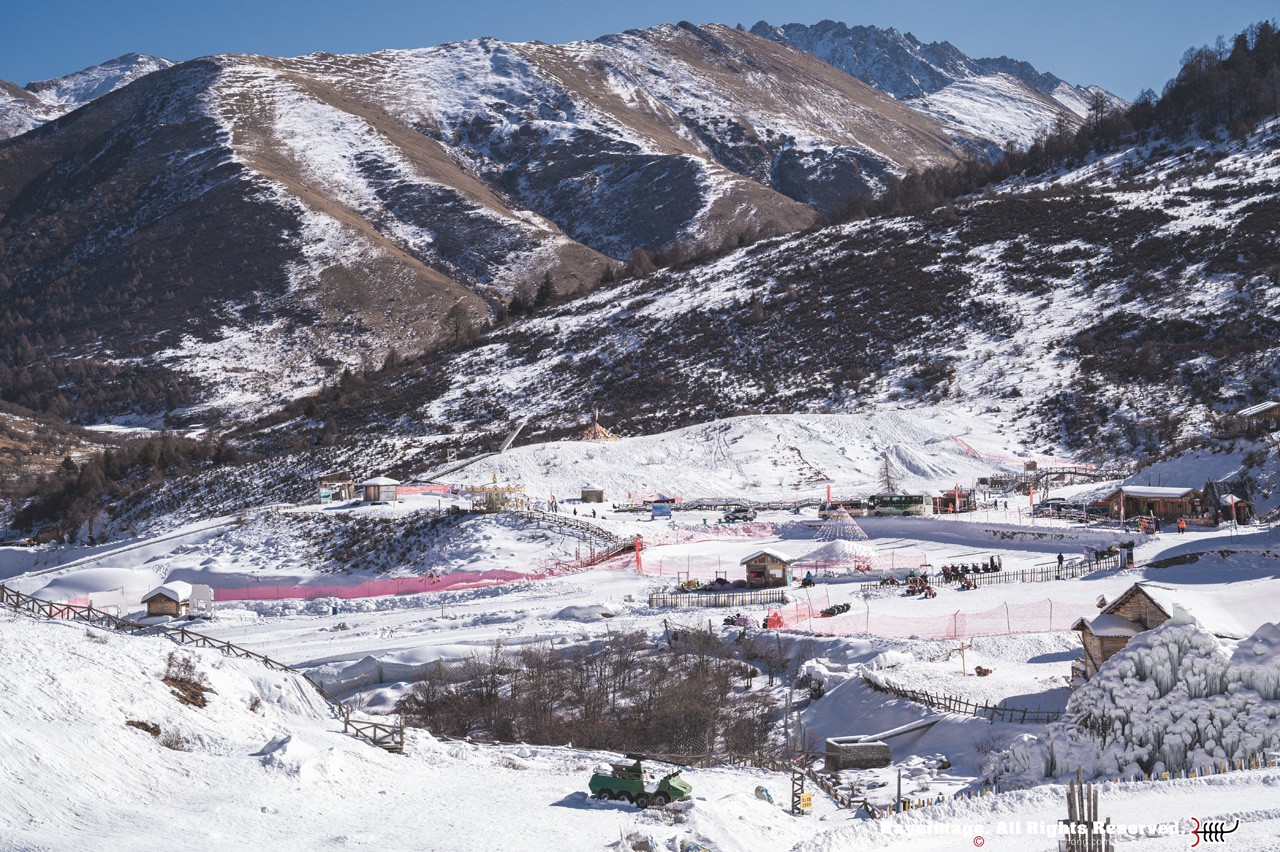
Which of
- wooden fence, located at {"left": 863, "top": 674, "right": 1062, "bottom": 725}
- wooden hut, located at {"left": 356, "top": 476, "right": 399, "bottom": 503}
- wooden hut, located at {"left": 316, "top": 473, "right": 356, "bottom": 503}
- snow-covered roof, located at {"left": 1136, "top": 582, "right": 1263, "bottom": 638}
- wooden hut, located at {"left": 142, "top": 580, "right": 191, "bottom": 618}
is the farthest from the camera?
wooden hut, located at {"left": 316, "top": 473, "right": 356, "bottom": 503}

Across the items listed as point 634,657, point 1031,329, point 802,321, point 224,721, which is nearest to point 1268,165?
point 1031,329

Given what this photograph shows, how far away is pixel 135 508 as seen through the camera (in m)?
78.8

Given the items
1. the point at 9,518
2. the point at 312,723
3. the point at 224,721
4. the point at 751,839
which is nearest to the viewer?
the point at 751,839

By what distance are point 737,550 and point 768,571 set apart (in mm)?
7891

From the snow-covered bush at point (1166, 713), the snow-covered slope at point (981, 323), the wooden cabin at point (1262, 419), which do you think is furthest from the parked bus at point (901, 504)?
the snow-covered bush at point (1166, 713)

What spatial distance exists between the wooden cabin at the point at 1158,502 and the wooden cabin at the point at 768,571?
1670 centimetres

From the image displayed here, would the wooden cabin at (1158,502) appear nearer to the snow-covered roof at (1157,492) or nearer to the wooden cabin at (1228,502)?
the snow-covered roof at (1157,492)

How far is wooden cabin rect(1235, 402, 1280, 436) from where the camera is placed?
177ft

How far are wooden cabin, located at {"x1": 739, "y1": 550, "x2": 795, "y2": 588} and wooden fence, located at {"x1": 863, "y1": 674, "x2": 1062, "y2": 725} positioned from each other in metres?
14.5

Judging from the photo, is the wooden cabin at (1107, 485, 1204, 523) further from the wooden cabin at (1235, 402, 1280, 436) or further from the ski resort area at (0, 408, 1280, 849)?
the wooden cabin at (1235, 402, 1280, 436)

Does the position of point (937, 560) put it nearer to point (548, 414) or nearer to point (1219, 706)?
point (1219, 706)

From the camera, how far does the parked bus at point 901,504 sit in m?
56.7

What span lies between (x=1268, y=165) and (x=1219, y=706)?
105567mm

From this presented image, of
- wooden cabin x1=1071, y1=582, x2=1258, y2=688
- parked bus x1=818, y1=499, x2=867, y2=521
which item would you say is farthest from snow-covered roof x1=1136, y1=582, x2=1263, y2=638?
parked bus x1=818, y1=499, x2=867, y2=521
